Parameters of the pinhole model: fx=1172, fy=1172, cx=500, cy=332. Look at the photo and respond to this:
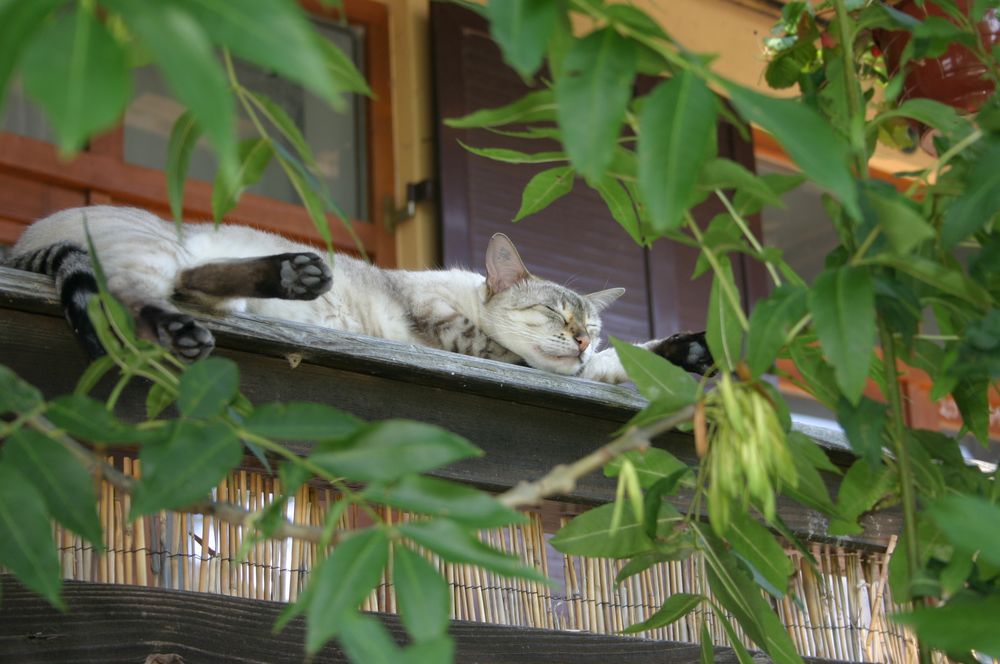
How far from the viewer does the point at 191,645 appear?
1.37 m

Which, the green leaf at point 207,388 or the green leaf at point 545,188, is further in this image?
the green leaf at point 545,188

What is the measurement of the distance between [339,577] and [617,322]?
3.88 m

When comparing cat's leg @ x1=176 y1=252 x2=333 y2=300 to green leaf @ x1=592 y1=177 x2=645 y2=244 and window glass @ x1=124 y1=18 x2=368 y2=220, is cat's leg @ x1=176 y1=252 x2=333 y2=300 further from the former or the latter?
window glass @ x1=124 y1=18 x2=368 y2=220

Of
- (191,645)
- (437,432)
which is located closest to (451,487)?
(437,432)

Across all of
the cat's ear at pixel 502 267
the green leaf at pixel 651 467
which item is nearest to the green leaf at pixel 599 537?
the green leaf at pixel 651 467

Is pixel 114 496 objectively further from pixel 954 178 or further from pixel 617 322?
pixel 617 322

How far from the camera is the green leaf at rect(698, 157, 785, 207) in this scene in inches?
35.0

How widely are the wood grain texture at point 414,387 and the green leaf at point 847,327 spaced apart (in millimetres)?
660

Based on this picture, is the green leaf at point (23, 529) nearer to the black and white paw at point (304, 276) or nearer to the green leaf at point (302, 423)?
the green leaf at point (302, 423)

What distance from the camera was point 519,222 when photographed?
442cm

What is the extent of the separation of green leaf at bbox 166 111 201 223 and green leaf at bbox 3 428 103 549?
207 mm

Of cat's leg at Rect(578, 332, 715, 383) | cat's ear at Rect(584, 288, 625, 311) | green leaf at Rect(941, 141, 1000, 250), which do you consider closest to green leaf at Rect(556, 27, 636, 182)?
green leaf at Rect(941, 141, 1000, 250)

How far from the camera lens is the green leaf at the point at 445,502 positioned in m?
0.75

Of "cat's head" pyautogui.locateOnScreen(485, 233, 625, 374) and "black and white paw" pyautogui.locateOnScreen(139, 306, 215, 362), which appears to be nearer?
"black and white paw" pyautogui.locateOnScreen(139, 306, 215, 362)
